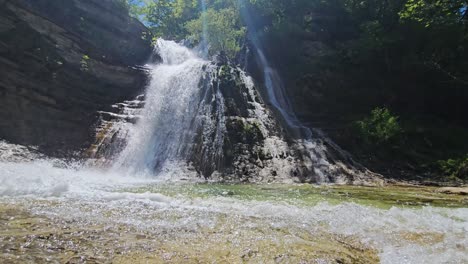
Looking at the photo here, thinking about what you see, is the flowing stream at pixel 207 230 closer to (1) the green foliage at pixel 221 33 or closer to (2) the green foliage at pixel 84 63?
(2) the green foliage at pixel 84 63

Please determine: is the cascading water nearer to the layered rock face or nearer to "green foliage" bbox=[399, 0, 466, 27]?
the layered rock face

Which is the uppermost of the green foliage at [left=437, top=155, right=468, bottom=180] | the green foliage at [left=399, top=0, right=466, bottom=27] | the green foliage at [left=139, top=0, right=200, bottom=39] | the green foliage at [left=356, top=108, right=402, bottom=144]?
the green foliage at [left=139, top=0, right=200, bottom=39]

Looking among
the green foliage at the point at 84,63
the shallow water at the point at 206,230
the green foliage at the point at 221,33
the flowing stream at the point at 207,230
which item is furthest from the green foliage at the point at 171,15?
the shallow water at the point at 206,230

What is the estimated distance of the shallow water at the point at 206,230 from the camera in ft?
11.9

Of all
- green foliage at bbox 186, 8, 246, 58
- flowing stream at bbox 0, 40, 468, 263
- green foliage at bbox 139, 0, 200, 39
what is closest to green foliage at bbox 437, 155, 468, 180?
flowing stream at bbox 0, 40, 468, 263

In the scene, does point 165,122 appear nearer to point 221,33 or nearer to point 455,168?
point 221,33

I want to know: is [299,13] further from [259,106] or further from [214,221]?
[214,221]

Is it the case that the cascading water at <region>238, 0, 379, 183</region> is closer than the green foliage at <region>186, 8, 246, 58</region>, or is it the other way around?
the cascading water at <region>238, 0, 379, 183</region>

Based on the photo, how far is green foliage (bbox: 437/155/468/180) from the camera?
15.6 meters

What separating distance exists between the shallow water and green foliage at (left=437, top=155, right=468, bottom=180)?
1059 cm

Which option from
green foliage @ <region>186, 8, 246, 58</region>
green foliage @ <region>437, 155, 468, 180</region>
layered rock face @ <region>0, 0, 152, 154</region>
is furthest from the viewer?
green foliage @ <region>186, 8, 246, 58</region>

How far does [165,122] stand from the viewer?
18.3 metres

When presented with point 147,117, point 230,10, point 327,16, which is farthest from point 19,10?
point 327,16

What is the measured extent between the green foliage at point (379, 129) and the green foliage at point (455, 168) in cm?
271
